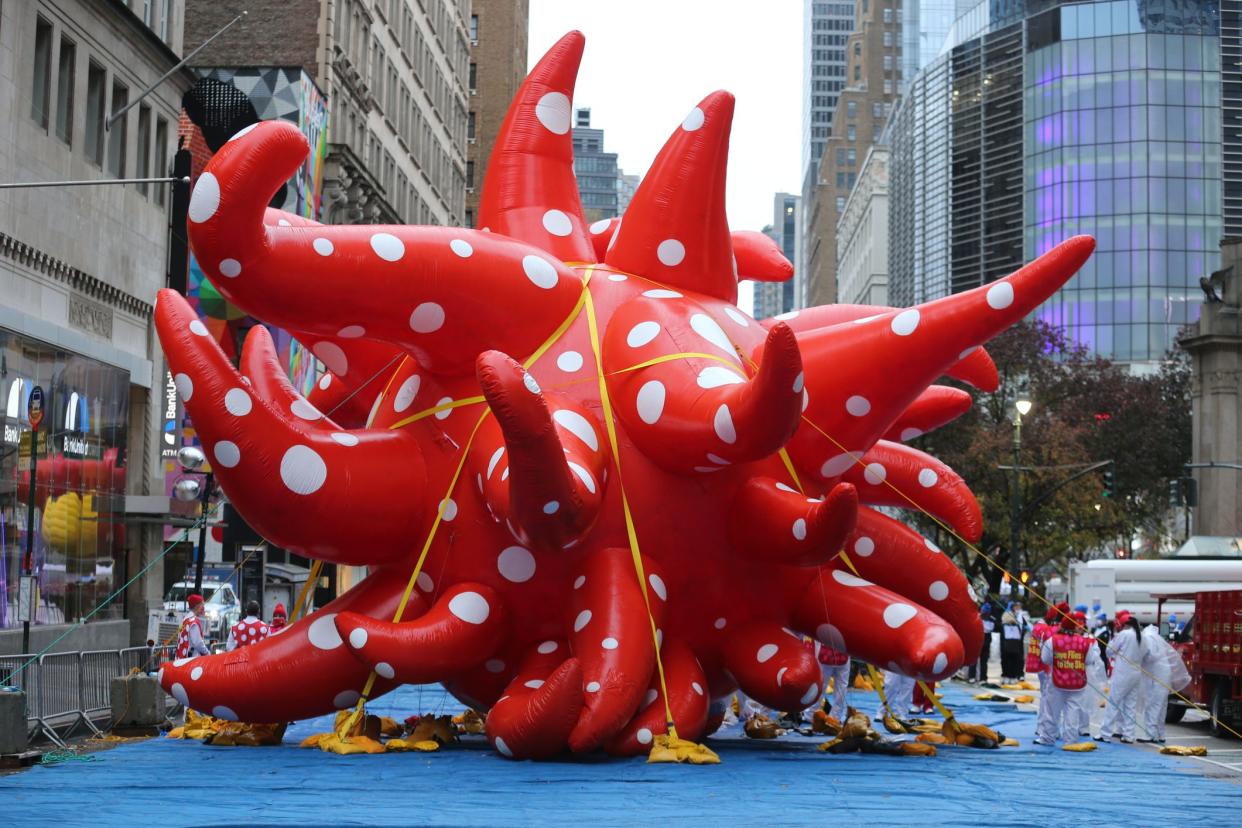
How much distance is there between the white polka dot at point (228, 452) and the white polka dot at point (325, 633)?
1.60 meters

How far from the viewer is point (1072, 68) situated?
80.4m

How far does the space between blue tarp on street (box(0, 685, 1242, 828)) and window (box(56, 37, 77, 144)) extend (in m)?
Answer: 16.4

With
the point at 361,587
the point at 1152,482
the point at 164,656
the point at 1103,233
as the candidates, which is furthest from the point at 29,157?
the point at 1103,233

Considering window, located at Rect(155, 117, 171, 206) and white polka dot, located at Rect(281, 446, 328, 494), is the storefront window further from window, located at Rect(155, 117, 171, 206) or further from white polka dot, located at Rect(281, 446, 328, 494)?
white polka dot, located at Rect(281, 446, 328, 494)

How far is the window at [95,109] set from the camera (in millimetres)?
29594

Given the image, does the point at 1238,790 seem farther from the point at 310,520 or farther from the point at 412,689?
the point at 412,689

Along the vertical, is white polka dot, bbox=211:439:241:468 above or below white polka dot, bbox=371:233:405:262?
below

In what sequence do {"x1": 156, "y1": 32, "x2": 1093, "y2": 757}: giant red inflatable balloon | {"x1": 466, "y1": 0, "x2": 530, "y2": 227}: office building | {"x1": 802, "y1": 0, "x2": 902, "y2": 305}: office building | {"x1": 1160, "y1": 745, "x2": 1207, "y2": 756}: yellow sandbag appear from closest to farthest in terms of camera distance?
{"x1": 156, "y1": 32, "x2": 1093, "y2": 757}: giant red inflatable balloon < {"x1": 1160, "y1": 745, "x2": 1207, "y2": 756}: yellow sandbag < {"x1": 466, "y1": 0, "x2": 530, "y2": 227}: office building < {"x1": 802, "y1": 0, "x2": 902, "y2": 305}: office building

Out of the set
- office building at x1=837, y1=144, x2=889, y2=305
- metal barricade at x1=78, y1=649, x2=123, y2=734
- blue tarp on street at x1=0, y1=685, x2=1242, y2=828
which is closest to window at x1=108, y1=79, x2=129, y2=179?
metal barricade at x1=78, y1=649, x2=123, y2=734

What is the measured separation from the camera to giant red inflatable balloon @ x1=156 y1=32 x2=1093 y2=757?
12398mm

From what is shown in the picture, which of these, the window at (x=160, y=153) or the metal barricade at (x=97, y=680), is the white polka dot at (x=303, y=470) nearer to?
the metal barricade at (x=97, y=680)

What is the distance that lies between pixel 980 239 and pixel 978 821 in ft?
251

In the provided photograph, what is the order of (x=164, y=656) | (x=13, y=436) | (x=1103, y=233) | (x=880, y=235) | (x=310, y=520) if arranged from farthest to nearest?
Result: (x=880, y=235), (x=1103, y=233), (x=13, y=436), (x=164, y=656), (x=310, y=520)

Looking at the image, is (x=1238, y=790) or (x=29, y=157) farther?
(x=29, y=157)
